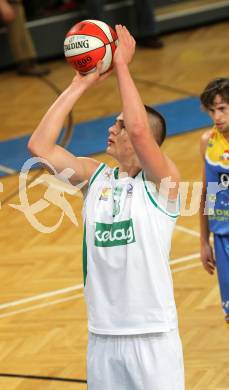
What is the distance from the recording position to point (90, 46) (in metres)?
4.30

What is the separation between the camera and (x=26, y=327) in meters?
6.67

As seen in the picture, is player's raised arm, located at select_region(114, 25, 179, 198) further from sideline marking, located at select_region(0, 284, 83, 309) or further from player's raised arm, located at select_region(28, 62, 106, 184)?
sideline marking, located at select_region(0, 284, 83, 309)

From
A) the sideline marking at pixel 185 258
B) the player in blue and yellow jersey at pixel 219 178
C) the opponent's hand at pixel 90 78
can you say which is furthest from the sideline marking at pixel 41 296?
the opponent's hand at pixel 90 78

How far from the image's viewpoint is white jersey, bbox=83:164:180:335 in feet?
13.6

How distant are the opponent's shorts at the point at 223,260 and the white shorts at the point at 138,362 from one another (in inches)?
48.2

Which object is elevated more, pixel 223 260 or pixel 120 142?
pixel 120 142

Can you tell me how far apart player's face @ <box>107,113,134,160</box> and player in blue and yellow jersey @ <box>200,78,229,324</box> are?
50.6 inches

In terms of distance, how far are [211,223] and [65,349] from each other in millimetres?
1435

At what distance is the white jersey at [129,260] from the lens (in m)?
4.16

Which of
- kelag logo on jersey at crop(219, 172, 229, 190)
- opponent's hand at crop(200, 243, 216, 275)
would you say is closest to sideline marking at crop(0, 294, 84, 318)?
opponent's hand at crop(200, 243, 216, 275)

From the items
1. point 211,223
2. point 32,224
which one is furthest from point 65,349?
point 32,224

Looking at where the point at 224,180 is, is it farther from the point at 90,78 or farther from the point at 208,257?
the point at 90,78

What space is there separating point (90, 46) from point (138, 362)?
1401 mm

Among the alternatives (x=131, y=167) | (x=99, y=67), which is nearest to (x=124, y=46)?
(x=99, y=67)
